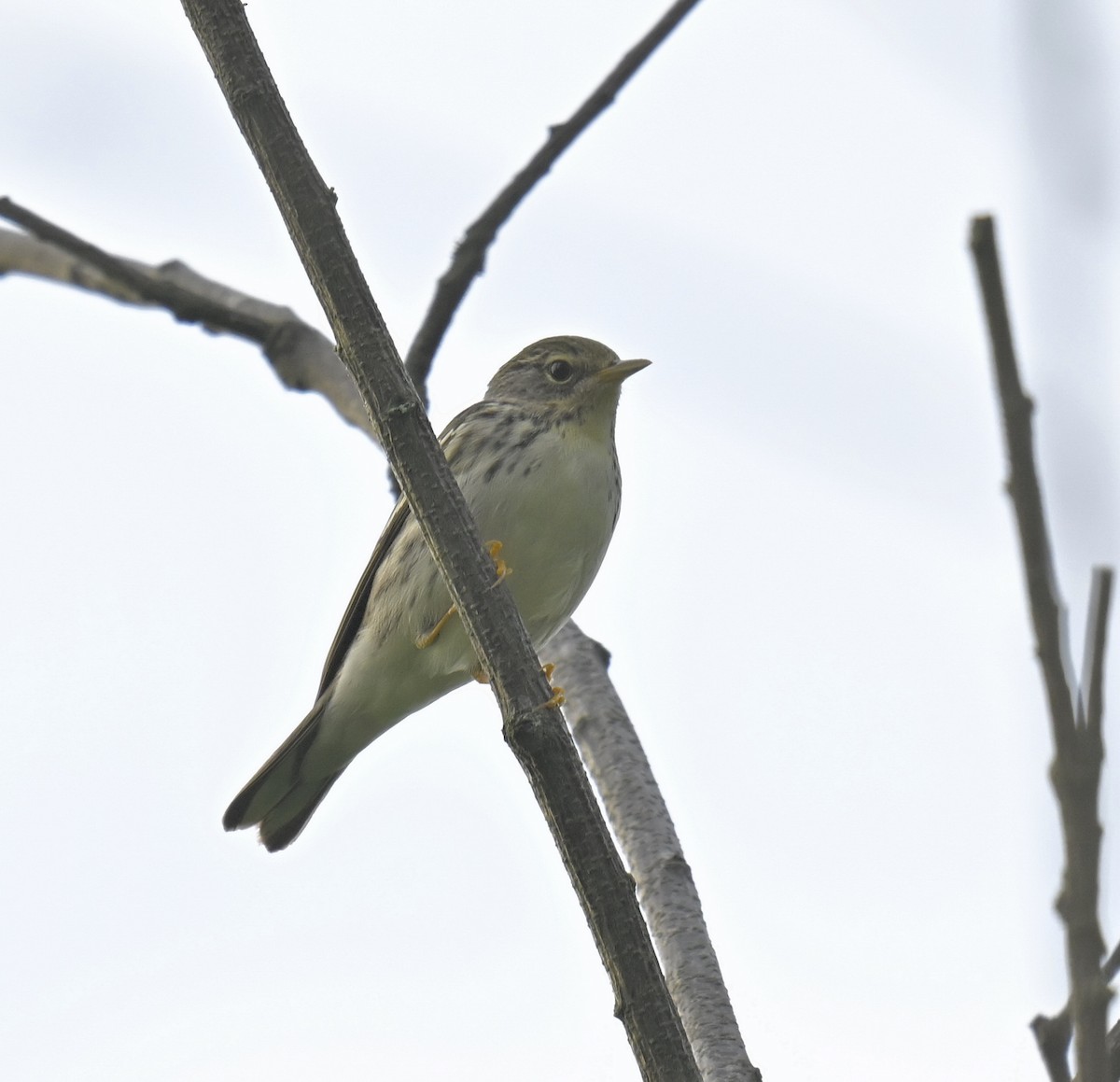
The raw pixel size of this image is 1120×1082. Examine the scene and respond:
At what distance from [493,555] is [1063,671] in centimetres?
492

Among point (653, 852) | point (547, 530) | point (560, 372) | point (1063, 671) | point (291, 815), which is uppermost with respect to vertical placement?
point (560, 372)

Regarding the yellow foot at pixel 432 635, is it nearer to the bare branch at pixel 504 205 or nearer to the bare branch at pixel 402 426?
the bare branch at pixel 504 205

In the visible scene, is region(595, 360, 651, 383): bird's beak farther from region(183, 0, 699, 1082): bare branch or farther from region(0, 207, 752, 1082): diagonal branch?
region(183, 0, 699, 1082): bare branch

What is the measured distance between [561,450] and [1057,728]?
17.8 ft

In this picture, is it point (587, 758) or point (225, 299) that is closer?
point (587, 758)

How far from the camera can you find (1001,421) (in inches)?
67.3

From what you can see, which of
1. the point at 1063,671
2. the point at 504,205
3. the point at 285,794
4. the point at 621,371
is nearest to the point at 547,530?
the point at 621,371

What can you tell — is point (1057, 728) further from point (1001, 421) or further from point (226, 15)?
point (226, 15)

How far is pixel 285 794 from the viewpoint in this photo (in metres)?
7.50

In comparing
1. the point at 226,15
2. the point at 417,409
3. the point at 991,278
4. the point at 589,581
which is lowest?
the point at 991,278

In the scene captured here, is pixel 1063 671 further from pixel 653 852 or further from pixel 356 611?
pixel 356 611

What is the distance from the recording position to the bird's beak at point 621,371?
24.6ft

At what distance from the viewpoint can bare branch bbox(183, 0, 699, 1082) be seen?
3.36 metres

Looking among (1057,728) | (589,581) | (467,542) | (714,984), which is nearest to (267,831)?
(589,581)
